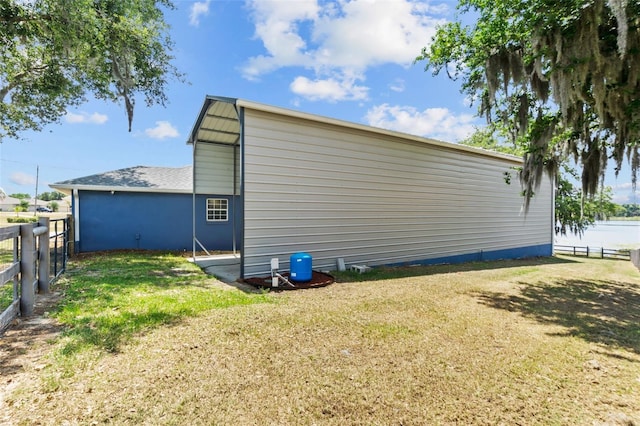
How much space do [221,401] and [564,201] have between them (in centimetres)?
2132

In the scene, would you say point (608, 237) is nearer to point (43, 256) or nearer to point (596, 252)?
point (596, 252)

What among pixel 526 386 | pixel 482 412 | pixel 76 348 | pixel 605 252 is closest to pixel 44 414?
pixel 76 348

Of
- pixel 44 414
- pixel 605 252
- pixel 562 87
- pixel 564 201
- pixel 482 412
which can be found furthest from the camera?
pixel 564 201

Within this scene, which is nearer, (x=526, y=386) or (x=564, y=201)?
(x=526, y=386)

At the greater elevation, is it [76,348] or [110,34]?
[110,34]

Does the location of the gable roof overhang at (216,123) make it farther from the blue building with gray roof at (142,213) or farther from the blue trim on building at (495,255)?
the blue trim on building at (495,255)

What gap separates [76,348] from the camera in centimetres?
281

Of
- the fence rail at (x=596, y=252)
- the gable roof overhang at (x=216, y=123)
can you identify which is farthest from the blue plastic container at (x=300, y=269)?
the fence rail at (x=596, y=252)

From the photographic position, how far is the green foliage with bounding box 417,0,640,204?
4.81 m

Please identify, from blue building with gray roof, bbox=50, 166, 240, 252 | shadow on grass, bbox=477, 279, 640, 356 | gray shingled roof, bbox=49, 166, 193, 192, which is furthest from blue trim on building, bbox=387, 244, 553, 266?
gray shingled roof, bbox=49, 166, 193, 192

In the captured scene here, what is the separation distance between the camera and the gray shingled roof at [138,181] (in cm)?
962

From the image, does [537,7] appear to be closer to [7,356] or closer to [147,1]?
[7,356]

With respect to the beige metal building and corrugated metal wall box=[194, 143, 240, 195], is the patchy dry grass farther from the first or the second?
corrugated metal wall box=[194, 143, 240, 195]

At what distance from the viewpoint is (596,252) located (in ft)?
52.0
